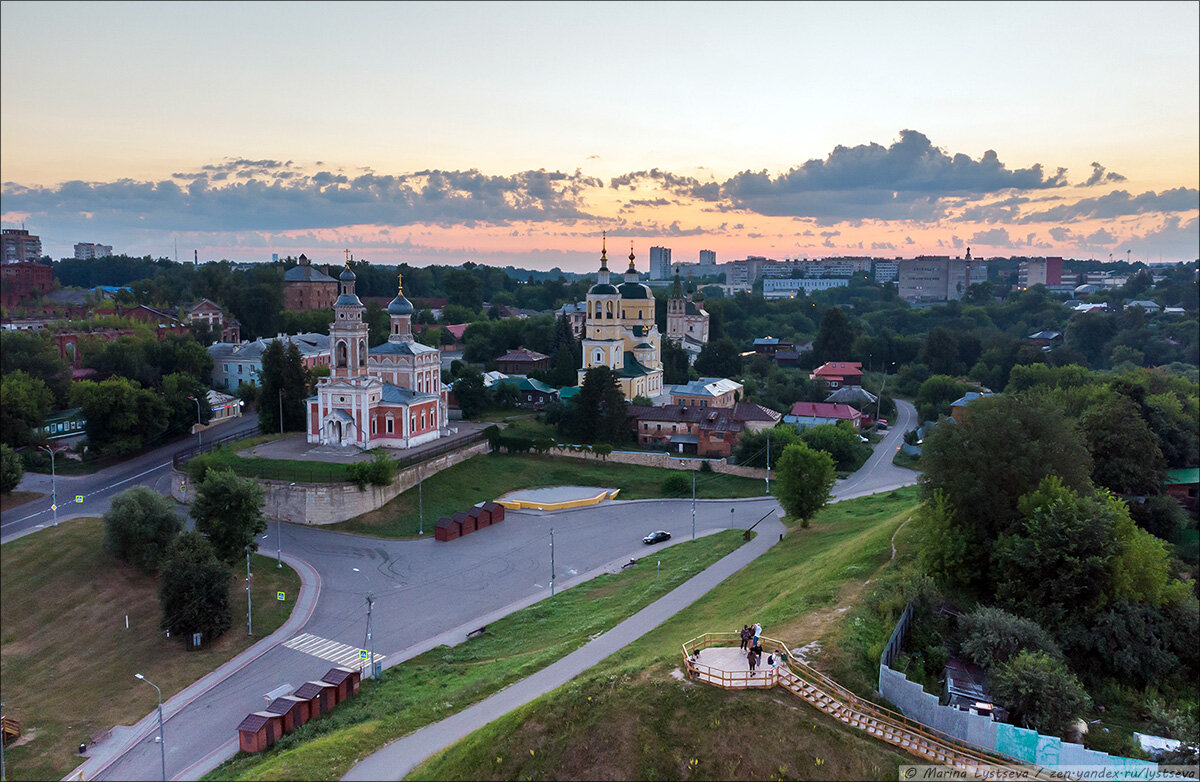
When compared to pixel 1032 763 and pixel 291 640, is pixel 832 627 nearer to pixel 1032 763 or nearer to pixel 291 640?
pixel 1032 763

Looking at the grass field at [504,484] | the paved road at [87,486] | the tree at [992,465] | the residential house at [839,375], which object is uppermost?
the tree at [992,465]

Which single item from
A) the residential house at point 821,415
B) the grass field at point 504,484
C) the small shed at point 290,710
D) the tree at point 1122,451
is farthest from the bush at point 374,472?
the tree at point 1122,451

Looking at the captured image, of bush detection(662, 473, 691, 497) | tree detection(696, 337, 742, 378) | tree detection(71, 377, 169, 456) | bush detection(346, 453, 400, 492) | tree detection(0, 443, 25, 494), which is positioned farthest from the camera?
tree detection(696, 337, 742, 378)

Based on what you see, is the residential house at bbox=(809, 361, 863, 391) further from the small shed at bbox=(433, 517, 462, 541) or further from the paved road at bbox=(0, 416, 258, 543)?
the paved road at bbox=(0, 416, 258, 543)

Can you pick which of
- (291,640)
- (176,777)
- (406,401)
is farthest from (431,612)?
(406,401)

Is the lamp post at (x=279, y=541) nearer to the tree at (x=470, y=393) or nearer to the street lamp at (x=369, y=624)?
the street lamp at (x=369, y=624)

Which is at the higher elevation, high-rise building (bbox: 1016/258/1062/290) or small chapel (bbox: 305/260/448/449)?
high-rise building (bbox: 1016/258/1062/290)

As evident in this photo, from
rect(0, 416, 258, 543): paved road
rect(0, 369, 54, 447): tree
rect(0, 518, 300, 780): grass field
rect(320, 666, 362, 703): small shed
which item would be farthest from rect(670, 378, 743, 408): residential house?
rect(0, 369, 54, 447): tree

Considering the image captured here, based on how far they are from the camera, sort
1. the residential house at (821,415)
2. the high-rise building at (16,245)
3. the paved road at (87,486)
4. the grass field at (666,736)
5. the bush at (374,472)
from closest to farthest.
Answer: the grass field at (666,736) < the paved road at (87,486) < the bush at (374,472) < the residential house at (821,415) < the high-rise building at (16,245)
